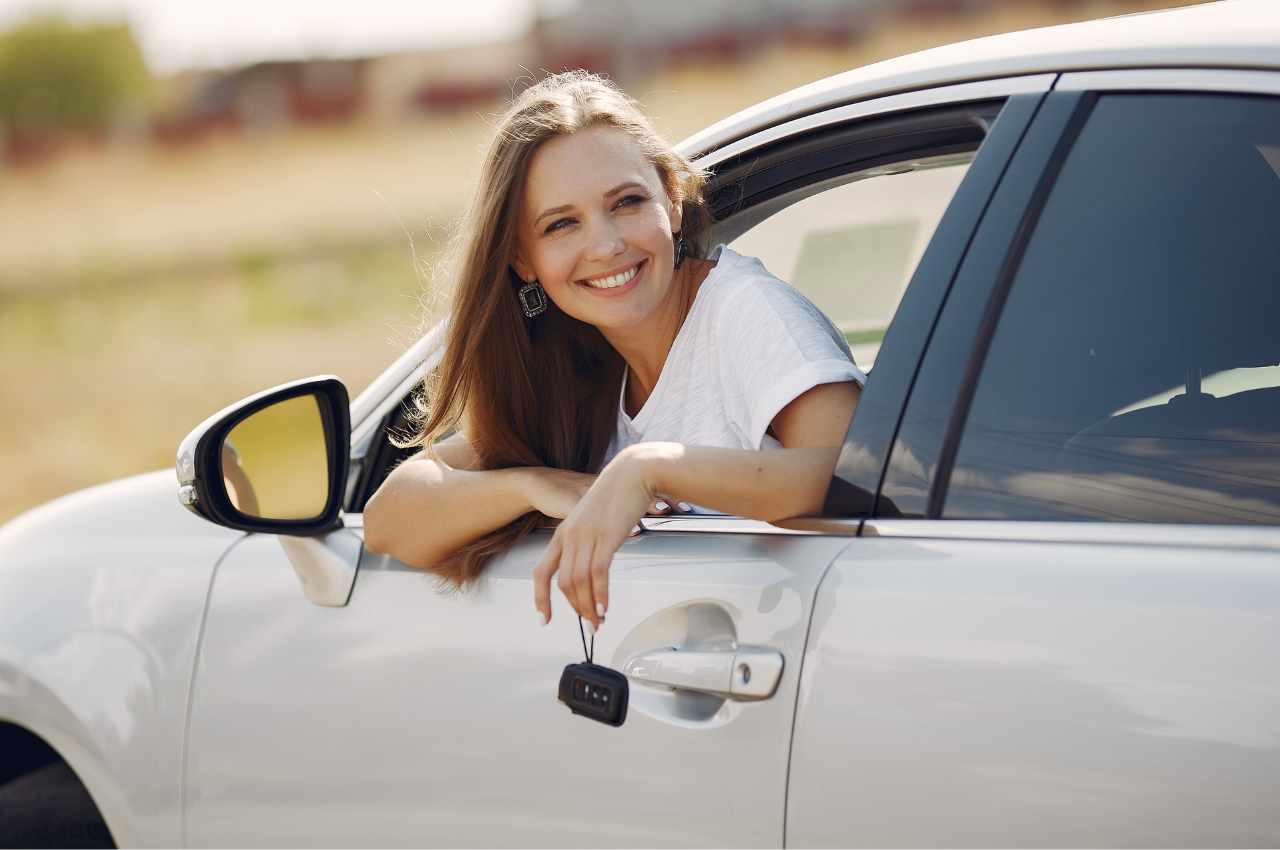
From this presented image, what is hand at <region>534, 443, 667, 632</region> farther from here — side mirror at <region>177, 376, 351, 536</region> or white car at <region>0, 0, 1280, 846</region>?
side mirror at <region>177, 376, 351, 536</region>

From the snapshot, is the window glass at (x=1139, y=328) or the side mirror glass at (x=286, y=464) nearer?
the window glass at (x=1139, y=328)

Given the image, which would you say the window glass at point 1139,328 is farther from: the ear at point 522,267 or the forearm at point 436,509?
the ear at point 522,267

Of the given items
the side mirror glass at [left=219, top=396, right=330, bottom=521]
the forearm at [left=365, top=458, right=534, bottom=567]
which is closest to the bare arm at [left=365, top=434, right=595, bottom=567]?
the forearm at [left=365, top=458, right=534, bottom=567]

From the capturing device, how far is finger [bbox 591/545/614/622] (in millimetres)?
1894

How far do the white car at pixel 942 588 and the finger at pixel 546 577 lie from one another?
0.09 metres

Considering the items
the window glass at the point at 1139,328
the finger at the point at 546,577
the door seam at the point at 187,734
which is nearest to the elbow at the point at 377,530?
the door seam at the point at 187,734

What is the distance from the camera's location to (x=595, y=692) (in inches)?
75.6

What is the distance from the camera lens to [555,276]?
253 centimetres

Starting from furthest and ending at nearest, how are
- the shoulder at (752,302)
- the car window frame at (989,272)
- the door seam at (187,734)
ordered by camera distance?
the door seam at (187,734) < the shoulder at (752,302) < the car window frame at (989,272)

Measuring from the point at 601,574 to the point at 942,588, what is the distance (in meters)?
0.45

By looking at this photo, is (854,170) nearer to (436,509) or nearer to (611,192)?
(611,192)

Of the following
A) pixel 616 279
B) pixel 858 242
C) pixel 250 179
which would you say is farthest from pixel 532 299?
pixel 250 179

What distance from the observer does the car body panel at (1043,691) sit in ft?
4.75

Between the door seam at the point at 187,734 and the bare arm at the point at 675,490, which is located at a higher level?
the bare arm at the point at 675,490
